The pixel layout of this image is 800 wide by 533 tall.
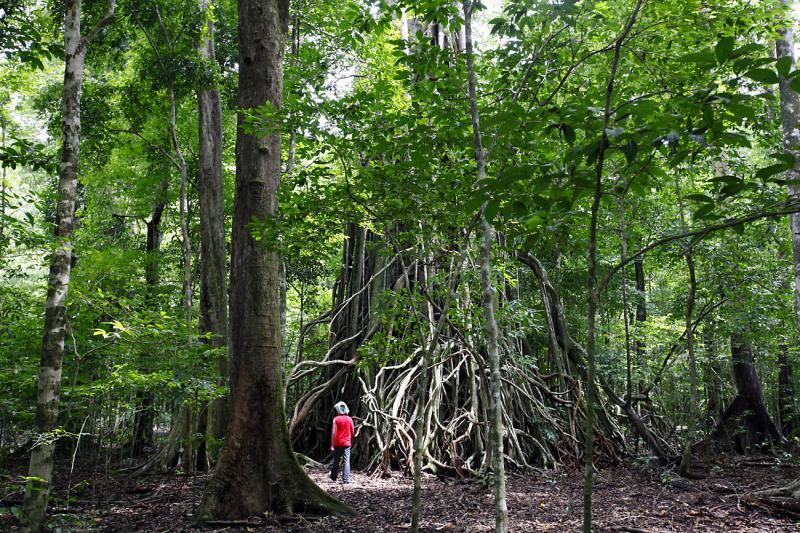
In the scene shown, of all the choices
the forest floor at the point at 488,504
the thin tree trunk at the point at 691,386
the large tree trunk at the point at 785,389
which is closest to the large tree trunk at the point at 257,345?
the forest floor at the point at 488,504

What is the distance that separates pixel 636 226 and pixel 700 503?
16.1 ft

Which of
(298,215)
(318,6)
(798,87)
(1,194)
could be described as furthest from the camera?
(318,6)

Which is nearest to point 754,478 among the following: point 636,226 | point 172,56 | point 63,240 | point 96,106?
point 636,226

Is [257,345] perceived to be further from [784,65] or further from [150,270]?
[150,270]

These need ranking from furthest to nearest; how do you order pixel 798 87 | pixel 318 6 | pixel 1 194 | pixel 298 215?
pixel 318 6, pixel 1 194, pixel 298 215, pixel 798 87

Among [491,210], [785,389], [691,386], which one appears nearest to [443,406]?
[691,386]

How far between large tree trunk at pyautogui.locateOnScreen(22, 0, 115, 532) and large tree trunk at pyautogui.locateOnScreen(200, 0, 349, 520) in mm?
1269

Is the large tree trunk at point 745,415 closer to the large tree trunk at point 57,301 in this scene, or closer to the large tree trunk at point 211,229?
the large tree trunk at point 211,229

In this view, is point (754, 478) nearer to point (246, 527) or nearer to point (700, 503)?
point (700, 503)

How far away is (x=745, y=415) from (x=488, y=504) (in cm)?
638

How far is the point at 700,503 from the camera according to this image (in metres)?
5.46

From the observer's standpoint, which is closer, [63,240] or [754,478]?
[63,240]

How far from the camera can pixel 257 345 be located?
16.4ft

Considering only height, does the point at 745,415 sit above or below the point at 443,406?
below
